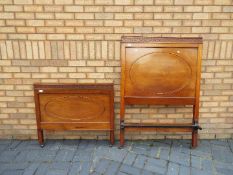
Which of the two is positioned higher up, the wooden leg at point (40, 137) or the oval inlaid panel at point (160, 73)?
the oval inlaid panel at point (160, 73)

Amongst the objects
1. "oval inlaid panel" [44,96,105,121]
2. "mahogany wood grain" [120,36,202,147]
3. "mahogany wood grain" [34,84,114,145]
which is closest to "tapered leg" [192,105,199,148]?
"mahogany wood grain" [120,36,202,147]

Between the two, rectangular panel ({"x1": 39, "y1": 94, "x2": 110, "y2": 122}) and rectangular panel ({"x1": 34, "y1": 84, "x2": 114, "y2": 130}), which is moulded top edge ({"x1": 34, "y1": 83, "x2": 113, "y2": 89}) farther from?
rectangular panel ({"x1": 39, "y1": 94, "x2": 110, "y2": 122})

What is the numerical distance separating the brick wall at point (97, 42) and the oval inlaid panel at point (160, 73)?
32 centimetres

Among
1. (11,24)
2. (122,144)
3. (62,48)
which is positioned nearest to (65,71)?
(62,48)

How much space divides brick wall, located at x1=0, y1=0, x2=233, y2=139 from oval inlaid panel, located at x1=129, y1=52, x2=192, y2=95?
0.32 metres

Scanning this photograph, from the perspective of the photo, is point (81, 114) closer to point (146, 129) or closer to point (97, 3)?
point (146, 129)

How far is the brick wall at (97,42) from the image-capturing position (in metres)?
3.57

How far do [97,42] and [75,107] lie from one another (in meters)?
0.86

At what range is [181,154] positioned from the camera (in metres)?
3.69

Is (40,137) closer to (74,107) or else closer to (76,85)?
(74,107)

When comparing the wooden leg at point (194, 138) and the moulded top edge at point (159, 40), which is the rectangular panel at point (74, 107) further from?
the wooden leg at point (194, 138)

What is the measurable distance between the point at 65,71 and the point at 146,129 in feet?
4.16

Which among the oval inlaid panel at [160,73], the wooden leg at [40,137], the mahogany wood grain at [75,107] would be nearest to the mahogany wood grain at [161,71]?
the oval inlaid panel at [160,73]

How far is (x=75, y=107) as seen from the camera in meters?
3.74
